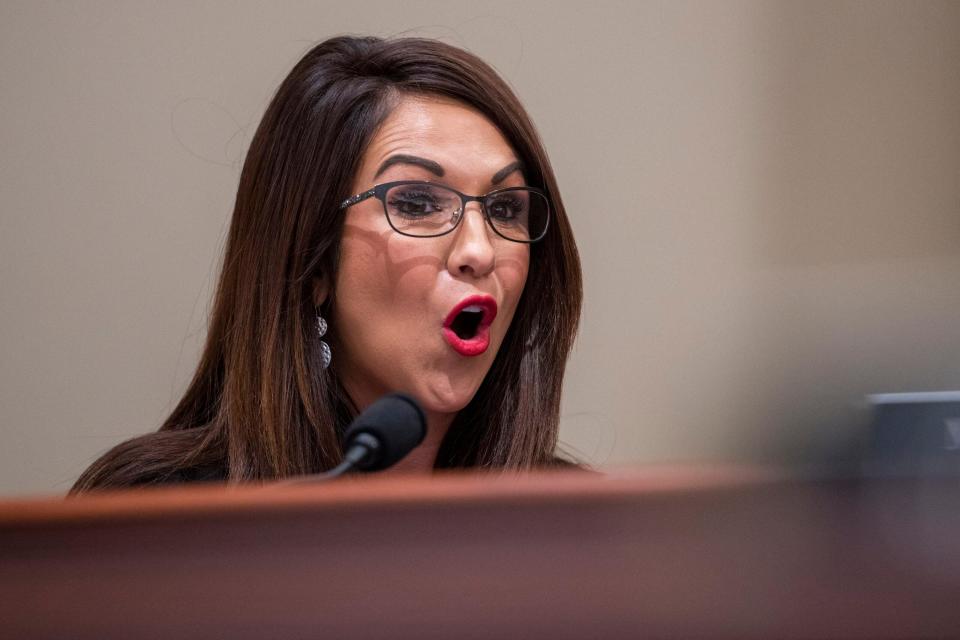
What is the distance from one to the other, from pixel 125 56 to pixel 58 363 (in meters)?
0.57

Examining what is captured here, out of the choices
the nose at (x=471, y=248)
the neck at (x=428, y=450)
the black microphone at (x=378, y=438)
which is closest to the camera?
the black microphone at (x=378, y=438)

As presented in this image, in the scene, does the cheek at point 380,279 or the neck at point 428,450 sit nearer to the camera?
the cheek at point 380,279

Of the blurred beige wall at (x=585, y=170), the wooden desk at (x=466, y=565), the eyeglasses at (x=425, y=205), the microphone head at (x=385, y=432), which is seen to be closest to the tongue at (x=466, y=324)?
the eyeglasses at (x=425, y=205)

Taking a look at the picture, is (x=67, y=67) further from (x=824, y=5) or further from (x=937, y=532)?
Result: (x=937, y=532)

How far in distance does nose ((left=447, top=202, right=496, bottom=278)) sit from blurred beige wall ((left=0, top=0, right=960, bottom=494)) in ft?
2.35

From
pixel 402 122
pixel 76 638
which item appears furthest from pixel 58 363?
pixel 76 638

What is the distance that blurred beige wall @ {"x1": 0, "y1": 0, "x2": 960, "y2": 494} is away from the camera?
1.86 metres

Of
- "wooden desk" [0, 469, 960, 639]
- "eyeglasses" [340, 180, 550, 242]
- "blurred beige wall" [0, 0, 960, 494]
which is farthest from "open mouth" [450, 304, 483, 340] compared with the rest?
"wooden desk" [0, 469, 960, 639]

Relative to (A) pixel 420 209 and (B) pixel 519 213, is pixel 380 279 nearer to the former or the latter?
(A) pixel 420 209

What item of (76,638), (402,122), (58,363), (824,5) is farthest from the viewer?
(824,5)

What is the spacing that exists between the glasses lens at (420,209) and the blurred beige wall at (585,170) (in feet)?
2.30

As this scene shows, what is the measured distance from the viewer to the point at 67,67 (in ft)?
6.21

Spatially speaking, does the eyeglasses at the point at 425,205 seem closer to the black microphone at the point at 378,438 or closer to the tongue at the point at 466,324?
the tongue at the point at 466,324

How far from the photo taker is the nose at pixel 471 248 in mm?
1224
